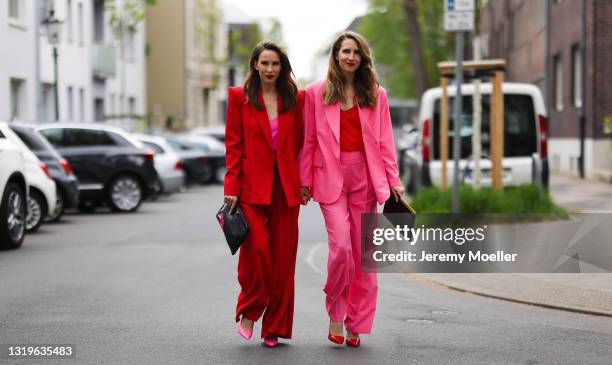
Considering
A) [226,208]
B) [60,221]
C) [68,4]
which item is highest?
[68,4]

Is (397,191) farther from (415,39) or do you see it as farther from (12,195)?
(415,39)

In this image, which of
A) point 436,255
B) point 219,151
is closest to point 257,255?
point 436,255

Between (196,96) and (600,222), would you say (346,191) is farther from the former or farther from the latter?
(196,96)

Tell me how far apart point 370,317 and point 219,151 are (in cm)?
2726

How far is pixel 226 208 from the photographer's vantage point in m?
7.25

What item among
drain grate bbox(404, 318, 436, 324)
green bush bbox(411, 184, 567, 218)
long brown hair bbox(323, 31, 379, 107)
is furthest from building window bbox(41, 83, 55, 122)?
long brown hair bbox(323, 31, 379, 107)

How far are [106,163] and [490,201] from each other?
8352mm

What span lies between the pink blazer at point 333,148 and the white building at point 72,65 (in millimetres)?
23217

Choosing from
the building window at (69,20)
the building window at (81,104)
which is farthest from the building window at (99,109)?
the building window at (69,20)

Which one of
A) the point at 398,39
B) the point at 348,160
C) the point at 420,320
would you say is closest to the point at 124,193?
the point at 420,320

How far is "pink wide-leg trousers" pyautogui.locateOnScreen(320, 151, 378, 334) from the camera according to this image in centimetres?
725

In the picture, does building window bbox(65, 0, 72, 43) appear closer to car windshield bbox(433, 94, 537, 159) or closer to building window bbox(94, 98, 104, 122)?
building window bbox(94, 98, 104, 122)

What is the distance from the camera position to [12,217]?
46.3 feet

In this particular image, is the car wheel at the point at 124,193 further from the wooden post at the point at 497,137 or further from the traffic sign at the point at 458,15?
the traffic sign at the point at 458,15
